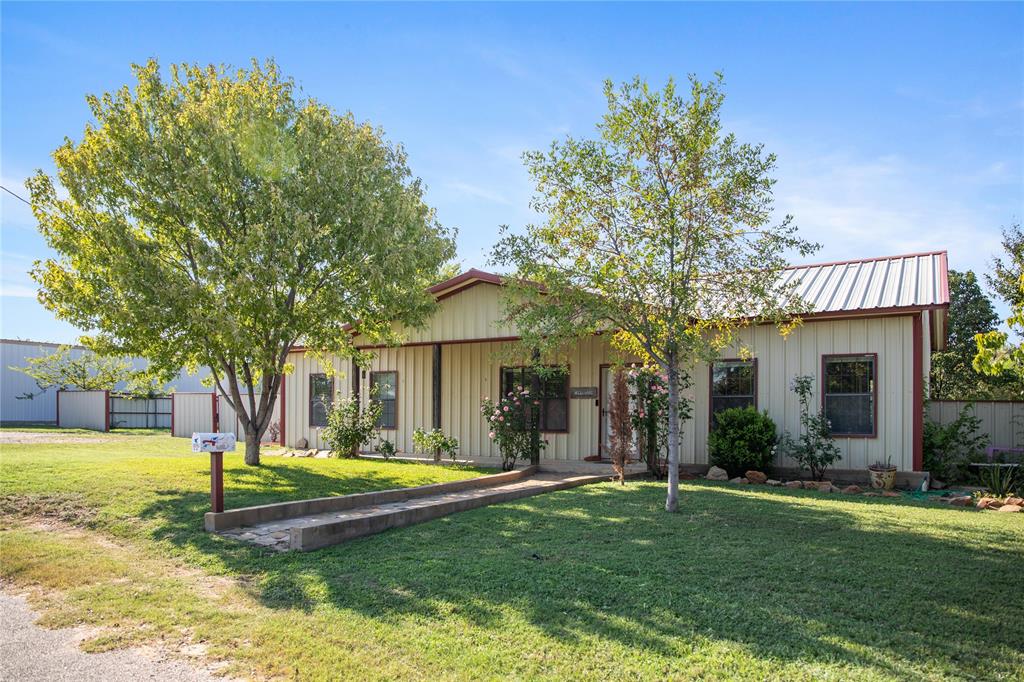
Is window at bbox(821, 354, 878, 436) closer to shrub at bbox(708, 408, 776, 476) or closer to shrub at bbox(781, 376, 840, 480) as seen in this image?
shrub at bbox(781, 376, 840, 480)

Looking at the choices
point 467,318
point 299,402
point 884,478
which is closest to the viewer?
point 884,478

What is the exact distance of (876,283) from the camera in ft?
40.9

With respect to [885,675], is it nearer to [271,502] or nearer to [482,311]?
[271,502]

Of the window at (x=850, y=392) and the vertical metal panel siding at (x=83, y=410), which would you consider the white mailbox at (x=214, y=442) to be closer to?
the window at (x=850, y=392)

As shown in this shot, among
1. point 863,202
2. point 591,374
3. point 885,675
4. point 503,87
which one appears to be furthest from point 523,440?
point 885,675

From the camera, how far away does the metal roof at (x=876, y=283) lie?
11.3 meters

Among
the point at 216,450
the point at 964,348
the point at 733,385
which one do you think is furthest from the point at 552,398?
the point at 964,348

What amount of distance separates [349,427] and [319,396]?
330cm

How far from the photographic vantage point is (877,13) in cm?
935

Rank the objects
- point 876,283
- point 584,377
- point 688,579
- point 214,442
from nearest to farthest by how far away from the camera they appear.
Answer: point 688,579, point 214,442, point 876,283, point 584,377

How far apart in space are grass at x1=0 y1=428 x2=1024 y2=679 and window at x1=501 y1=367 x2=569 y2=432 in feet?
18.0

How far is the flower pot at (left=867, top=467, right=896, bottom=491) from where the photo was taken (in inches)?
431

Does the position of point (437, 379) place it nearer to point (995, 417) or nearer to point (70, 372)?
point (995, 417)

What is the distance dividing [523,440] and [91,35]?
9.78 metres
